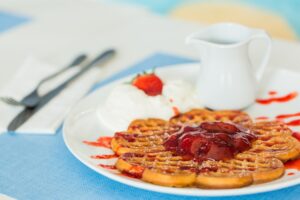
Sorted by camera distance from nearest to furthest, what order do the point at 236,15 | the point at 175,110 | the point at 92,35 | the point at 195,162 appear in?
the point at 195,162 → the point at 175,110 → the point at 92,35 → the point at 236,15

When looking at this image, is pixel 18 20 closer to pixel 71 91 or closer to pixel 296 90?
pixel 71 91

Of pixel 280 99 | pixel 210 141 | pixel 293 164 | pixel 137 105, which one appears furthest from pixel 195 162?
pixel 280 99

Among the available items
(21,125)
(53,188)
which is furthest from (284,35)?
(53,188)

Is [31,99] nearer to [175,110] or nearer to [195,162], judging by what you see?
[175,110]

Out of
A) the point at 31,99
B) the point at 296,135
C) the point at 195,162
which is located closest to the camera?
the point at 195,162

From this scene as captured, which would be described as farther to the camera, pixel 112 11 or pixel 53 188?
pixel 112 11

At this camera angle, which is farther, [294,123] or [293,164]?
[294,123]
